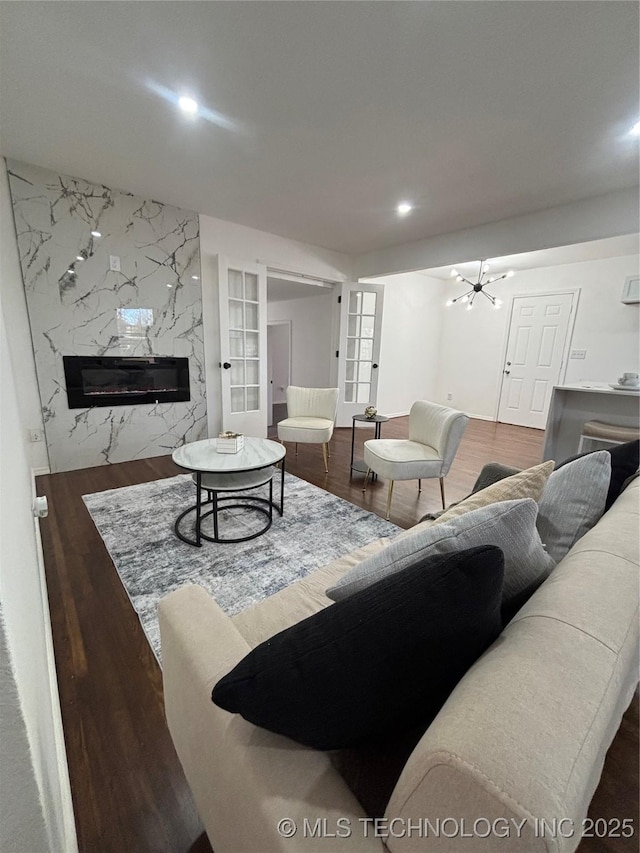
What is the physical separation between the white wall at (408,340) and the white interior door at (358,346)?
0.83 meters

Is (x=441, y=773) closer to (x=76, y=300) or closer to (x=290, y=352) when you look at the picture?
(x=76, y=300)

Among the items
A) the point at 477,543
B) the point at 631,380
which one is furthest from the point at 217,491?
the point at 631,380

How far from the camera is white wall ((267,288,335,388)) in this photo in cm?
613

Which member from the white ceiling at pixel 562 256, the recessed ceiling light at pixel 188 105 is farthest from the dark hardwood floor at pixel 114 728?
the white ceiling at pixel 562 256

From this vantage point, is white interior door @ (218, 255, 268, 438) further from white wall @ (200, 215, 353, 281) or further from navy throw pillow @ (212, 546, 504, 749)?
navy throw pillow @ (212, 546, 504, 749)

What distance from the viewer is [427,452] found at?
264 cm

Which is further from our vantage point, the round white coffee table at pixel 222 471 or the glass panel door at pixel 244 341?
the glass panel door at pixel 244 341

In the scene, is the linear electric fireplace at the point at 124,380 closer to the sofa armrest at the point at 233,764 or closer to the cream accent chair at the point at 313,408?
the cream accent chair at the point at 313,408

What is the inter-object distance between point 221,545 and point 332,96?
104 inches

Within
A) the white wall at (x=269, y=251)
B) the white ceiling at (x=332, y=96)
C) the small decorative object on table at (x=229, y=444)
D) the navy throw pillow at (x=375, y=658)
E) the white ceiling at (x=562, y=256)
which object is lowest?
the small decorative object on table at (x=229, y=444)

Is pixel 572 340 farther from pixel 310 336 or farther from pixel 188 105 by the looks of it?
pixel 188 105

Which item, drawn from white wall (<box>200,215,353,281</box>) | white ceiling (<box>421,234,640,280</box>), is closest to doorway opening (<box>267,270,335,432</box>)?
white wall (<box>200,215,353,281</box>)

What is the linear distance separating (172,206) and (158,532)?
318cm

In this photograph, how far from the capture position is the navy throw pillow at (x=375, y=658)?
52cm
